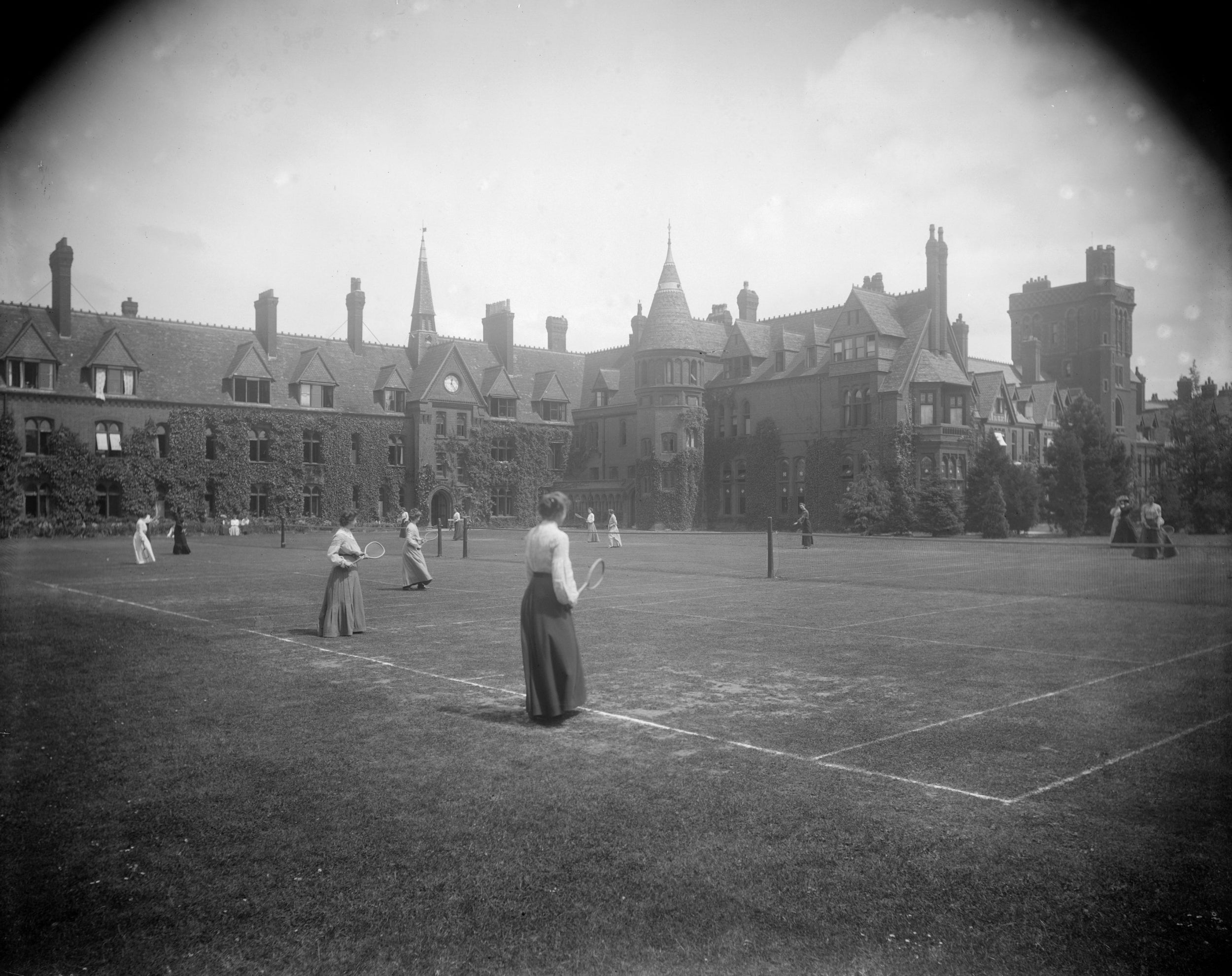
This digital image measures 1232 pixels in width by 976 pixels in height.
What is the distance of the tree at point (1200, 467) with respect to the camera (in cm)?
2683

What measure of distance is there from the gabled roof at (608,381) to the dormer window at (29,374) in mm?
38806

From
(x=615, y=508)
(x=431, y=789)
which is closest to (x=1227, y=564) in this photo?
(x=431, y=789)

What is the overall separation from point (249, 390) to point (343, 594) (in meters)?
53.1

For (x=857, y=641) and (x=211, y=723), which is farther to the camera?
(x=857, y=641)

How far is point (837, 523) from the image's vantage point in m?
61.7

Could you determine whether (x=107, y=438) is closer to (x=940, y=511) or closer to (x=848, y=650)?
(x=940, y=511)

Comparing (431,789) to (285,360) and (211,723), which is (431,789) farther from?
(285,360)

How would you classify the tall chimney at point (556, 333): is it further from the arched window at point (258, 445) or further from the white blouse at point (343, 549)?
the white blouse at point (343, 549)

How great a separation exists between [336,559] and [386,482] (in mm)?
55083

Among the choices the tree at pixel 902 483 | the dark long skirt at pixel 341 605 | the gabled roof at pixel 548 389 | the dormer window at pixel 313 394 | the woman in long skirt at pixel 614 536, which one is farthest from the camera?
the gabled roof at pixel 548 389

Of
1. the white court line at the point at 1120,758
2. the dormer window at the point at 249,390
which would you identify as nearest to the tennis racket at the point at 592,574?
the white court line at the point at 1120,758

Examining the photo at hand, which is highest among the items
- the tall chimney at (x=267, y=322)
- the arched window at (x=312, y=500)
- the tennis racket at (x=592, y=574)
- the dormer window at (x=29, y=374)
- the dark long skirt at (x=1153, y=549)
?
the tall chimney at (x=267, y=322)

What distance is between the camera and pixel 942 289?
206 feet

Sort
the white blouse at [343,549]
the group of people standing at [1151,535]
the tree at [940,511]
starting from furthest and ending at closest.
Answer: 1. the tree at [940,511]
2. the group of people standing at [1151,535]
3. the white blouse at [343,549]
